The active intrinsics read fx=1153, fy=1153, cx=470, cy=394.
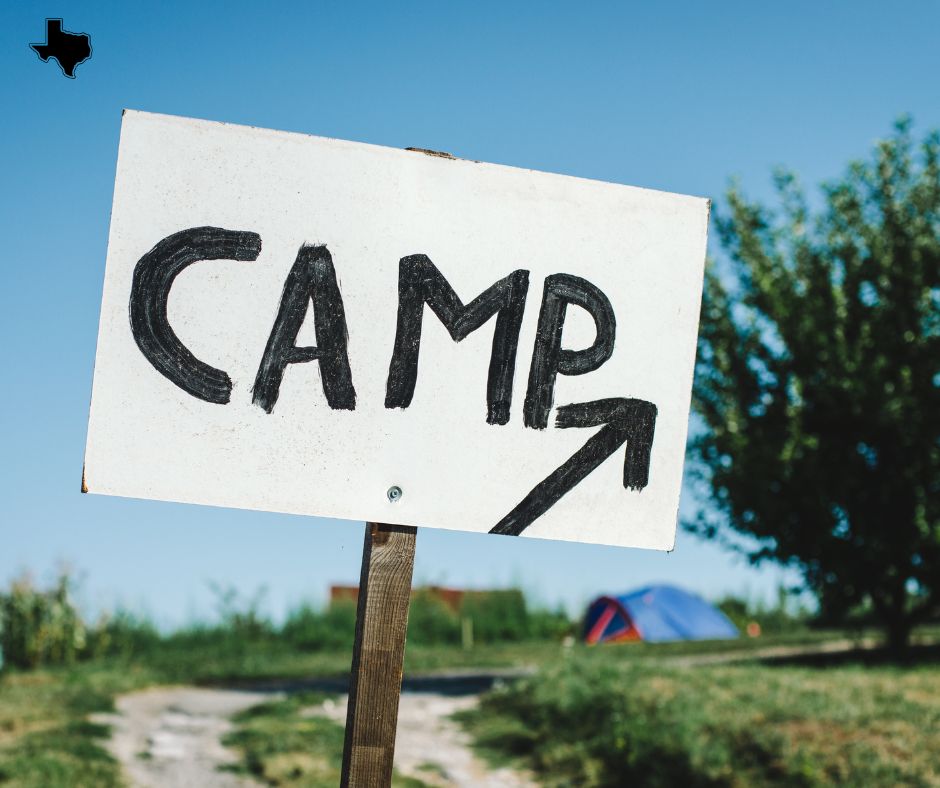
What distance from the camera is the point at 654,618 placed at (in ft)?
65.4

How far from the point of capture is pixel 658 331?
2.86m

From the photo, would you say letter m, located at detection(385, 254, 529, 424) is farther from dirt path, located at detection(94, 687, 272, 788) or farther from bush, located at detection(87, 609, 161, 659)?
bush, located at detection(87, 609, 161, 659)

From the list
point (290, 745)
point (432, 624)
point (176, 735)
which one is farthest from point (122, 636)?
point (290, 745)

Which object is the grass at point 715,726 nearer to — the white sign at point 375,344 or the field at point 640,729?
the field at point 640,729

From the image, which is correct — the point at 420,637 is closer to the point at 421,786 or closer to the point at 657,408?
the point at 421,786

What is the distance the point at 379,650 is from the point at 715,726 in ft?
18.4

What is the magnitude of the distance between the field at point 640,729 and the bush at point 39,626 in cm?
323

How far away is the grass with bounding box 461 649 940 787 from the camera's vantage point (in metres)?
6.98

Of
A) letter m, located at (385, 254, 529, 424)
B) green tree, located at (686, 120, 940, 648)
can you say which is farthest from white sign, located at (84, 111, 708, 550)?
green tree, located at (686, 120, 940, 648)

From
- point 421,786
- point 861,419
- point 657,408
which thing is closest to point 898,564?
point 861,419

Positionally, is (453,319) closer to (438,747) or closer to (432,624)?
(438,747)

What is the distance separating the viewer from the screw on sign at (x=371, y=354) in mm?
2648

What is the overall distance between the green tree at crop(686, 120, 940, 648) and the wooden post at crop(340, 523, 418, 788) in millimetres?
10474

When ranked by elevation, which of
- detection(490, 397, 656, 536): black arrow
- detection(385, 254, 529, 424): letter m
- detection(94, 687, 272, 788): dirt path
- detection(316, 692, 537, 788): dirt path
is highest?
detection(385, 254, 529, 424): letter m
